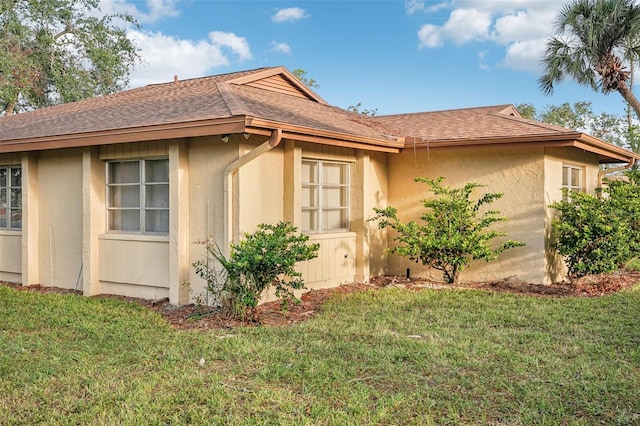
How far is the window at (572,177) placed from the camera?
10844 millimetres

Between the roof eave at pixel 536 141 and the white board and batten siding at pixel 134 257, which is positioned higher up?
the roof eave at pixel 536 141

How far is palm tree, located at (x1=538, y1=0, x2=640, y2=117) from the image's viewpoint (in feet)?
61.6

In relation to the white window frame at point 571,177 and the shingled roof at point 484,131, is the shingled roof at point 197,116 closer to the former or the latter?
the shingled roof at point 484,131

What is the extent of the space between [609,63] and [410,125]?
1142 cm

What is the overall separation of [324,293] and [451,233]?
92.5 inches

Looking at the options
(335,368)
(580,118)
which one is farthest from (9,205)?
(580,118)

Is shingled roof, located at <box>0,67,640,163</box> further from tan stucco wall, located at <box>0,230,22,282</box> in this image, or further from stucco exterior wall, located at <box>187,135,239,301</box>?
tan stucco wall, located at <box>0,230,22,282</box>

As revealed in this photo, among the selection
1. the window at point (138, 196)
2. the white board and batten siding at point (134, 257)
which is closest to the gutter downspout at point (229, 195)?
the white board and batten siding at point (134, 257)

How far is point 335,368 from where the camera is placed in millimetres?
5031

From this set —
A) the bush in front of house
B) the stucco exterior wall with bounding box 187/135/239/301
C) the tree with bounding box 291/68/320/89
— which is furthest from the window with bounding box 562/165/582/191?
the tree with bounding box 291/68/320/89

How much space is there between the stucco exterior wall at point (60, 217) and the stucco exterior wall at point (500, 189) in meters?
5.71

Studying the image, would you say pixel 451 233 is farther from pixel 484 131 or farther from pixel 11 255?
pixel 11 255

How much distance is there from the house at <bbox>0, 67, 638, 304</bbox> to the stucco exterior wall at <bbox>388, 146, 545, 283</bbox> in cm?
2

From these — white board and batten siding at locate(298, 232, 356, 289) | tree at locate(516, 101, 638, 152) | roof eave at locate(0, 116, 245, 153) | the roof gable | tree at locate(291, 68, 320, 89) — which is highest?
tree at locate(291, 68, 320, 89)
